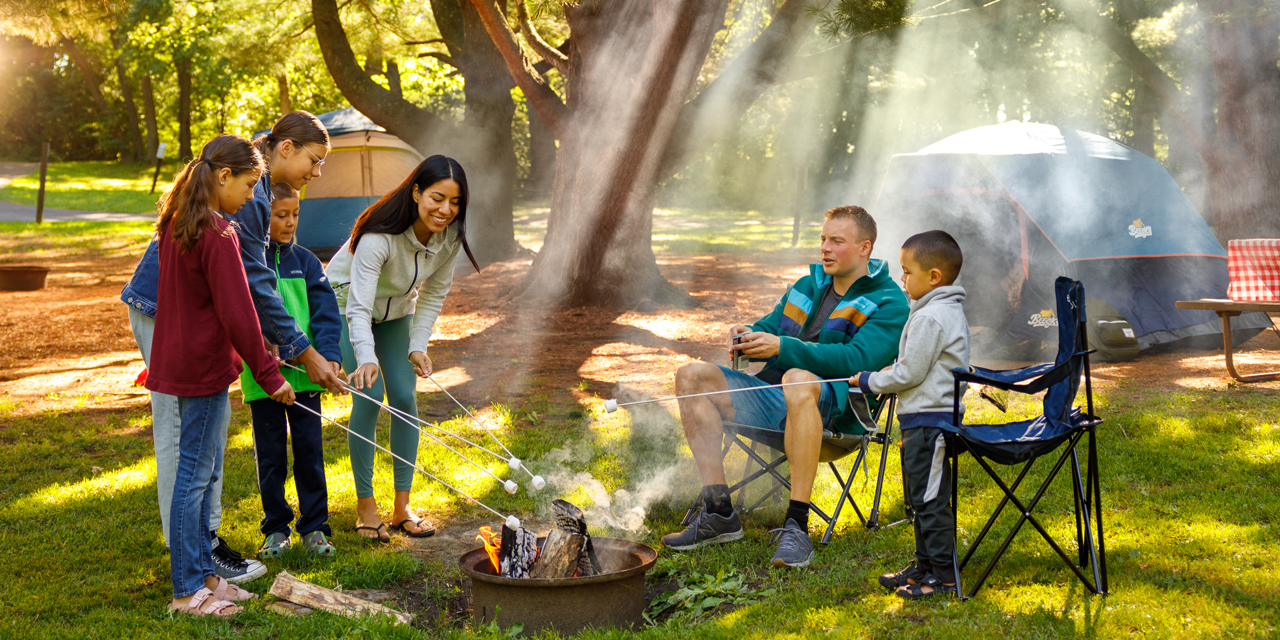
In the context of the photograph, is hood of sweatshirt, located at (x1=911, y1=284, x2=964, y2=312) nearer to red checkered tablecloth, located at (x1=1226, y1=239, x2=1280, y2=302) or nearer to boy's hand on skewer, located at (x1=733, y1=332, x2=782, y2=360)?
boy's hand on skewer, located at (x1=733, y1=332, x2=782, y2=360)

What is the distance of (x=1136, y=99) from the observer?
55.3 ft

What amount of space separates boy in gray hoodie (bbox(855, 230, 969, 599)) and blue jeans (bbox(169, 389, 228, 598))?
1892 millimetres

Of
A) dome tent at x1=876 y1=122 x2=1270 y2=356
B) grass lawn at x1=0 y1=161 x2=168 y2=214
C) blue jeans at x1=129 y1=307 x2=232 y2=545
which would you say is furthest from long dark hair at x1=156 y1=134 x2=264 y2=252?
grass lawn at x1=0 y1=161 x2=168 y2=214

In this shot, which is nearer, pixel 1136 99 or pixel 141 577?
pixel 141 577

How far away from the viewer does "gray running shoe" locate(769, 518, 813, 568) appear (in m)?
2.86

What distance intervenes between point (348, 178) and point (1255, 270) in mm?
10260

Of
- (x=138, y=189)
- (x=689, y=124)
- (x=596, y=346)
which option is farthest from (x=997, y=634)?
(x=138, y=189)

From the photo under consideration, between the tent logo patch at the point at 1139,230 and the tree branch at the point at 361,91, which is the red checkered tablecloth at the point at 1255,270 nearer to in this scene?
the tent logo patch at the point at 1139,230

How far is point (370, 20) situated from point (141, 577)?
9.40 meters

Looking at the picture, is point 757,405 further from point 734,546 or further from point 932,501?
point 932,501

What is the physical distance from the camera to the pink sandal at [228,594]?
103 inches

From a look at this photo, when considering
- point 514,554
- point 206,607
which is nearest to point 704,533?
point 514,554

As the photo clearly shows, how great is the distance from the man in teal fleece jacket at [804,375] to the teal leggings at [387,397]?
0.99m

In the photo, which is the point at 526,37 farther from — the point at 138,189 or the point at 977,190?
the point at 138,189
